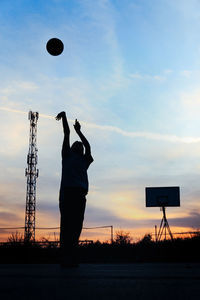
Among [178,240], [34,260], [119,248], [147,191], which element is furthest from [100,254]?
[147,191]

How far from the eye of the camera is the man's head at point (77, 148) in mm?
6649

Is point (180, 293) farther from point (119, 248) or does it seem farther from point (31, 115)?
point (31, 115)

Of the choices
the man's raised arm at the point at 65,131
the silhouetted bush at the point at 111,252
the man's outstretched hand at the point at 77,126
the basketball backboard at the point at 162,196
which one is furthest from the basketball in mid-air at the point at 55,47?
the basketball backboard at the point at 162,196

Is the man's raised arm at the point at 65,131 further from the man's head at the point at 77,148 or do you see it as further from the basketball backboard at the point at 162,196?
the basketball backboard at the point at 162,196

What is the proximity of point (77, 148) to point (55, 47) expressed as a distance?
3.47 metres

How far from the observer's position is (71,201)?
6.36 meters

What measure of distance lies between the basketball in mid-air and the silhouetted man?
11.2 ft

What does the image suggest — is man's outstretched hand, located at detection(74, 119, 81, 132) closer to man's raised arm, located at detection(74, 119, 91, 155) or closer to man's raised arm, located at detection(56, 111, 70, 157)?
man's raised arm, located at detection(74, 119, 91, 155)

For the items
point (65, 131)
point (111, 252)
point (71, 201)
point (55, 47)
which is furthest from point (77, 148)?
point (111, 252)

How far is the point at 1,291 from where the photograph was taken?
2676 mm

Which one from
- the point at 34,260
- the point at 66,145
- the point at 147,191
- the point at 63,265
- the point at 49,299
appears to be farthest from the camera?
the point at 147,191

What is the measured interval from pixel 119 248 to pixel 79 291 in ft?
28.3

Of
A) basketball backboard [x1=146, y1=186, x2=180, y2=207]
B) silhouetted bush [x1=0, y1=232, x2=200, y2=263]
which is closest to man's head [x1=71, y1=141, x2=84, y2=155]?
silhouetted bush [x1=0, y1=232, x2=200, y2=263]

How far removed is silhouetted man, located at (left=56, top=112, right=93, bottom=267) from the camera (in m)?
6.17
